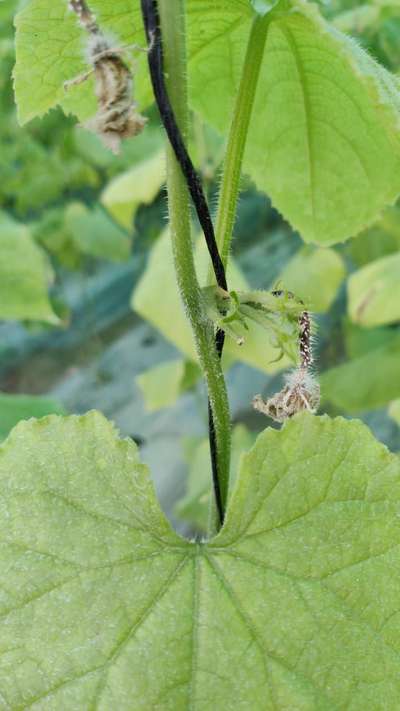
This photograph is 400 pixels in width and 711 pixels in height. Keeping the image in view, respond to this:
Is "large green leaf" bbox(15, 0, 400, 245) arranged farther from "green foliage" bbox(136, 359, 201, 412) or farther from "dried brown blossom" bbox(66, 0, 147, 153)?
"green foliage" bbox(136, 359, 201, 412)

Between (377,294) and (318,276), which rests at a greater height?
(318,276)

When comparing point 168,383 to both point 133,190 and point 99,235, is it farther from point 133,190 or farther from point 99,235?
point 99,235

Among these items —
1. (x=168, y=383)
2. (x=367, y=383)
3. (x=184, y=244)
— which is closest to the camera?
(x=184, y=244)

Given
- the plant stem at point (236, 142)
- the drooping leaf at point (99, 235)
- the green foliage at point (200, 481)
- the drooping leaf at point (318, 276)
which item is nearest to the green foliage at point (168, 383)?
the green foliage at point (200, 481)

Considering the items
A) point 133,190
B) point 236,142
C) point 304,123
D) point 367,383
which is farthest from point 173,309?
point 236,142

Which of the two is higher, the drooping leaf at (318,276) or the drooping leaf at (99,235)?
the drooping leaf at (99,235)

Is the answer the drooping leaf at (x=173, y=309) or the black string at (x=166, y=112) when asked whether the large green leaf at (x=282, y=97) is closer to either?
the black string at (x=166, y=112)

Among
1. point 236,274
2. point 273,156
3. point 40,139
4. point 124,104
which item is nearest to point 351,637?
point 124,104

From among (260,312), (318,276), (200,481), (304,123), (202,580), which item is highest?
(318,276)
